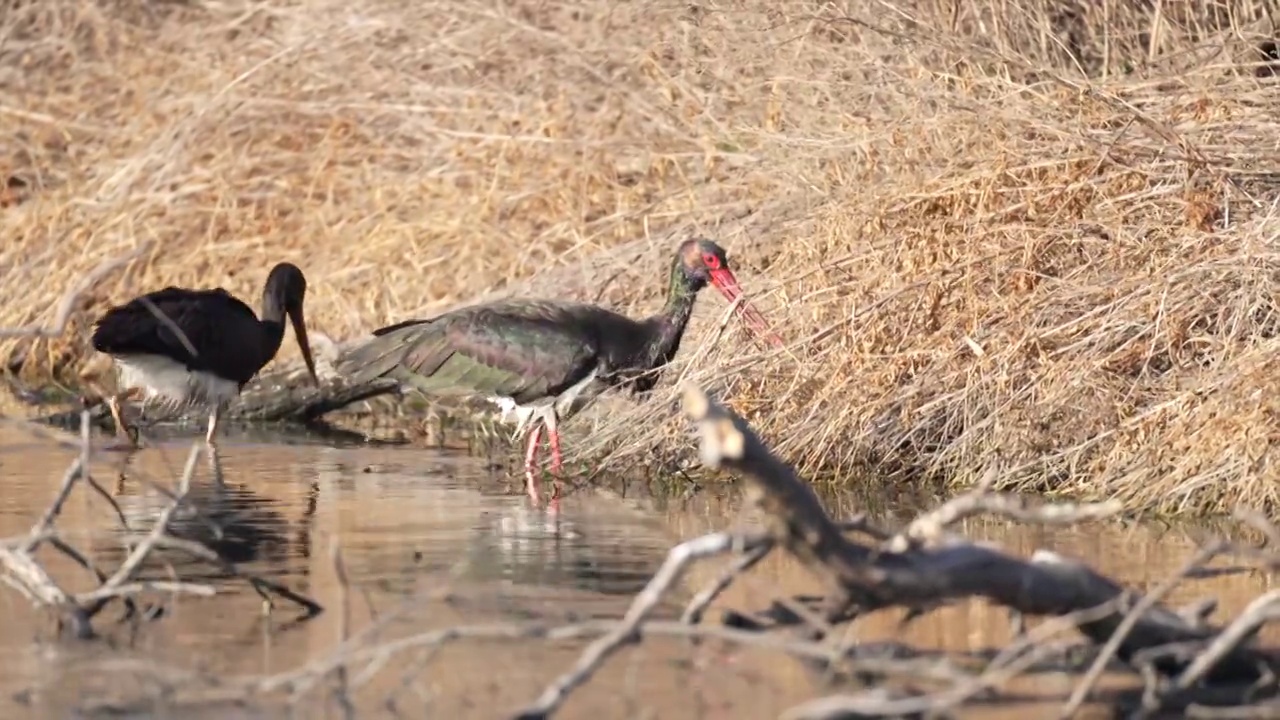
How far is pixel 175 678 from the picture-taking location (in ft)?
16.1

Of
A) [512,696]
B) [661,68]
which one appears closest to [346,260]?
[661,68]

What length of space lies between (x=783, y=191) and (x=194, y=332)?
3077 millimetres

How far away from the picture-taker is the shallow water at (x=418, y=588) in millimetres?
5484

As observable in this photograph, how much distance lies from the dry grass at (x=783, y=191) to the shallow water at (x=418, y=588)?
2.61 ft

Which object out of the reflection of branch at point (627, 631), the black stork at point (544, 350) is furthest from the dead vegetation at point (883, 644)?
the black stork at point (544, 350)

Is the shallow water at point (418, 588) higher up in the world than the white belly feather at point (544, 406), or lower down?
lower down

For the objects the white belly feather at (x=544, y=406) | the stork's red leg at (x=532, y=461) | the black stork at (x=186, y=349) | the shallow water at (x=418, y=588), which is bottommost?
the shallow water at (x=418, y=588)

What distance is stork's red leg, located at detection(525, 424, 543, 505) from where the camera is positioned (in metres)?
10.1

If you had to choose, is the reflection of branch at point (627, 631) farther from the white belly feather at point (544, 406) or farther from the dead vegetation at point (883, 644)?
the white belly feather at point (544, 406)

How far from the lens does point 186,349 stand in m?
11.2

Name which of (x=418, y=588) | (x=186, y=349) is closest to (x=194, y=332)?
(x=186, y=349)

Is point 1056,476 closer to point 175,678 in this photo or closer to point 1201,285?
point 1201,285

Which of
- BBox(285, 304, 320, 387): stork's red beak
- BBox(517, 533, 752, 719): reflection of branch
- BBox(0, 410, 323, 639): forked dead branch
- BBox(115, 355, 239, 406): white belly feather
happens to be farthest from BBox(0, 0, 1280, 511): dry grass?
BBox(517, 533, 752, 719): reflection of branch

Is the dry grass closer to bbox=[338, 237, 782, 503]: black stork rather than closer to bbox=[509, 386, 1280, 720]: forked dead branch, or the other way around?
bbox=[338, 237, 782, 503]: black stork
